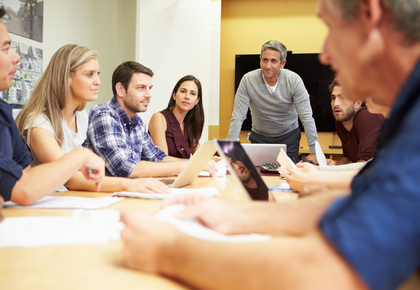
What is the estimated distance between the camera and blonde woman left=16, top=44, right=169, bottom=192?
55.8 inches

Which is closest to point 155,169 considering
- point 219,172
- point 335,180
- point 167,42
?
point 219,172

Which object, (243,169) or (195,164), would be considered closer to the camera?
(243,169)

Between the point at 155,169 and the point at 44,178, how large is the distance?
80 cm

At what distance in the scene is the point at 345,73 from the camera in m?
0.55

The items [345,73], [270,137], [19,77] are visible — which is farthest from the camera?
[270,137]

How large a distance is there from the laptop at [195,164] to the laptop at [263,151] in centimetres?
84

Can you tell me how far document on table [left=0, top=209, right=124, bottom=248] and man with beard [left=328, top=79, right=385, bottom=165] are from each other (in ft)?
6.25

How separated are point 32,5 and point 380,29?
315 cm

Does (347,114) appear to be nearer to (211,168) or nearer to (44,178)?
(211,168)

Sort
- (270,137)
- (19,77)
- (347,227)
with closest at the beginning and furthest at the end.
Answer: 1. (347,227)
2. (19,77)
3. (270,137)

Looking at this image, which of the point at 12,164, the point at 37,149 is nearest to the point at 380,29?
the point at 12,164

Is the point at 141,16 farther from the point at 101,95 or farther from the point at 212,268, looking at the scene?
the point at 212,268

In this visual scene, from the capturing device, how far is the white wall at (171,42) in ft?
13.1

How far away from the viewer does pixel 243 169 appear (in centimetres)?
107
